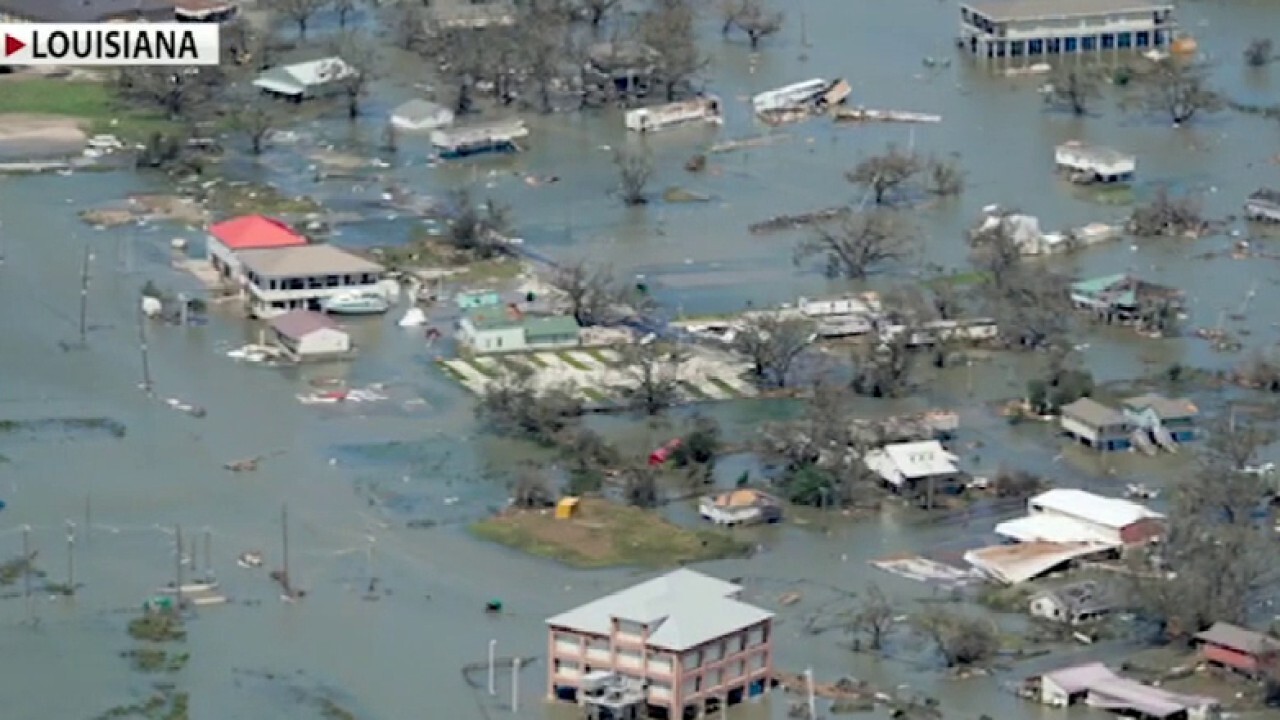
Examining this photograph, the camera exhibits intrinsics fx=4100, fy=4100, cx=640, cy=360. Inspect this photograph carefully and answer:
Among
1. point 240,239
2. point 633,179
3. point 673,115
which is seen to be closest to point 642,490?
point 240,239

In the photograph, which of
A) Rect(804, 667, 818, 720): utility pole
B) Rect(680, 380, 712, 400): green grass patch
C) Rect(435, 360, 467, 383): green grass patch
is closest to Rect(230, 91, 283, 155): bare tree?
Rect(435, 360, 467, 383): green grass patch

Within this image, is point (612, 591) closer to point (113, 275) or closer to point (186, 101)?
point (113, 275)

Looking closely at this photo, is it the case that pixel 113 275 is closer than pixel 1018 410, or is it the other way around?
pixel 1018 410

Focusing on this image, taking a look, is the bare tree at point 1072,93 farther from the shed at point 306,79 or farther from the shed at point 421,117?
the shed at point 306,79

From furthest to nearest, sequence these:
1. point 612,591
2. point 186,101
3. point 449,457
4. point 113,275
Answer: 1. point 186,101
2. point 113,275
3. point 449,457
4. point 612,591

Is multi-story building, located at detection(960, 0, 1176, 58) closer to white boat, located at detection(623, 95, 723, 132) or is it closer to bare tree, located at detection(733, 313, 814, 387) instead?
white boat, located at detection(623, 95, 723, 132)

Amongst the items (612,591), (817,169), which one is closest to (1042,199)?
(817,169)

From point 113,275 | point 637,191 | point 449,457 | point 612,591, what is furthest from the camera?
point 637,191
